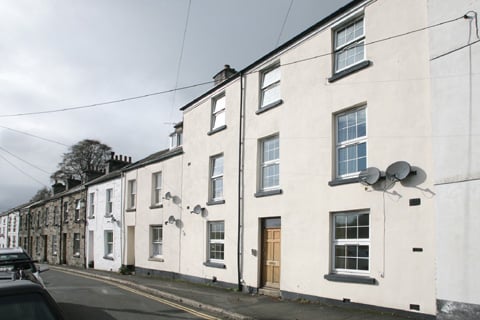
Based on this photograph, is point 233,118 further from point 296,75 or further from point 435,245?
point 435,245

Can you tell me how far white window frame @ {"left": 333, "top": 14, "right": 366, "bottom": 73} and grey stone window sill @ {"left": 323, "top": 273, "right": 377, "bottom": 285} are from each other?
5405mm

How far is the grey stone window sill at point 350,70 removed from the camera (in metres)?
10.8

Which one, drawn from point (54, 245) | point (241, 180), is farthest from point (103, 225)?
point (241, 180)

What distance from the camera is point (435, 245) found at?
877 centimetres

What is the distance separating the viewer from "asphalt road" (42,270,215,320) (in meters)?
10.8

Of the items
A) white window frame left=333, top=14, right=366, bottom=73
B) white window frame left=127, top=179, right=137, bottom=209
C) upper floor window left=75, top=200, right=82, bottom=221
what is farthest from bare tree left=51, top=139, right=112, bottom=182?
white window frame left=333, top=14, right=366, bottom=73

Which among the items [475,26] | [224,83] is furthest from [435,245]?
[224,83]

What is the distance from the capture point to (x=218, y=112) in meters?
17.7

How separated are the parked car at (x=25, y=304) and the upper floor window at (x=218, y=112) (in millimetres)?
13353

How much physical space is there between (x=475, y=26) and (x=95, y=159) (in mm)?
46771

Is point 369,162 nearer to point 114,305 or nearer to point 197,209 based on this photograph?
Result: point 114,305

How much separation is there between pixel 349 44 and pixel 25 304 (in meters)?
10.1

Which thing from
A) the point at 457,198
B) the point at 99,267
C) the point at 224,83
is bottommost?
the point at 99,267

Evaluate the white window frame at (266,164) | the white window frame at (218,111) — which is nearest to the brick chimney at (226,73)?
the white window frame at (218,111)
